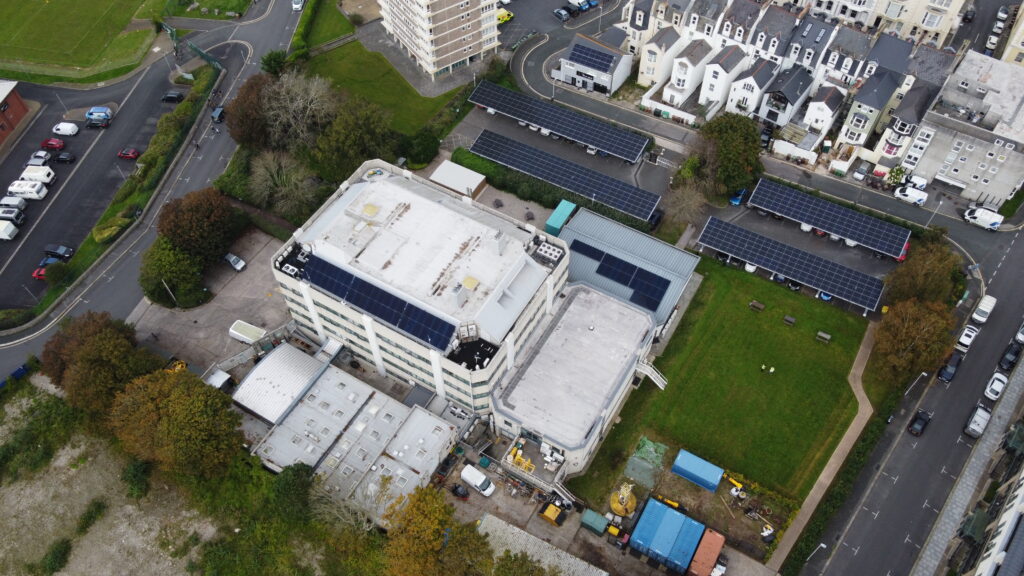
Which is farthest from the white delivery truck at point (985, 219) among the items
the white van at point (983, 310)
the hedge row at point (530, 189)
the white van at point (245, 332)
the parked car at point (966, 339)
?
the white van at point (245, 332)

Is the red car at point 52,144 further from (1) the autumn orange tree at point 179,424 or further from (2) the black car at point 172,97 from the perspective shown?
(1) the autumn orange tree at point 179,424

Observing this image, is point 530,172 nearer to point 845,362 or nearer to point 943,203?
point 845,362

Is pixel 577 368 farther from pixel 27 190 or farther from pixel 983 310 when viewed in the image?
pixel 27 190

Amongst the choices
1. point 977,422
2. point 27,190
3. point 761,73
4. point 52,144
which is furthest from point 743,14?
point 27,190

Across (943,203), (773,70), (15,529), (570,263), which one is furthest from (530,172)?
(15,529)

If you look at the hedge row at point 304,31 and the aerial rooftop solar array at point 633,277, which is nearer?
the aerial rooftop solar array at point 633,277

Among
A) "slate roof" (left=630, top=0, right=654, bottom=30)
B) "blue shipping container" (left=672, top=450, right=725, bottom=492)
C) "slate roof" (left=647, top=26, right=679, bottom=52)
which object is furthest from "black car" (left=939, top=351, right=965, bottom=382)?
"slate roof" (left=630, top=0, right=654, bottom=30)

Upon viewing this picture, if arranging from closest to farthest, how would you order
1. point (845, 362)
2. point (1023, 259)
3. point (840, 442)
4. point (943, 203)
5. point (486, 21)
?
1. point (840, 442)
2. point (845, 362)
3. point (1023, 259)
4. point (943, 203)
5. point (486, 21)
